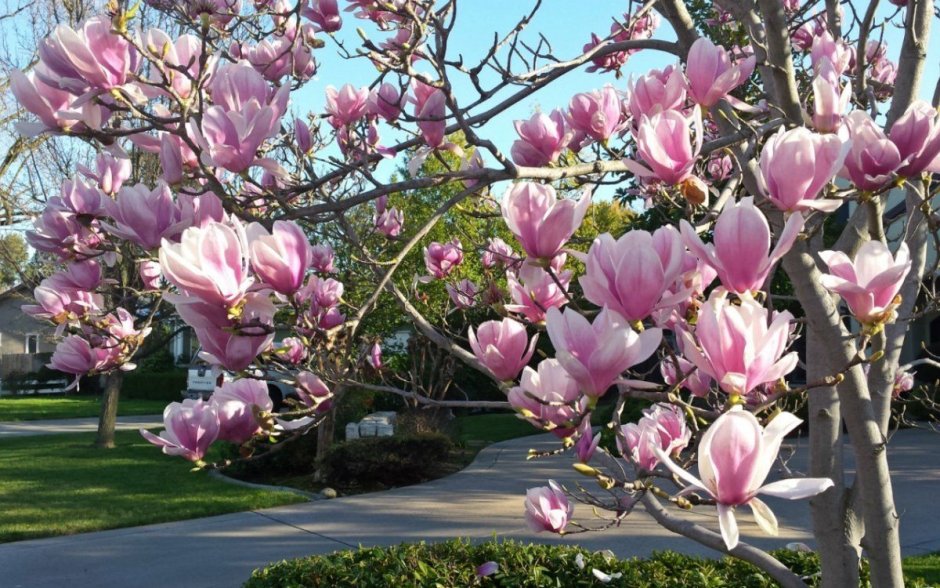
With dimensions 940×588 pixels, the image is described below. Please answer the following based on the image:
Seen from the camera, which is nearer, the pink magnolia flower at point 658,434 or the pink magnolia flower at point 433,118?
the pink magnolia flower at point 658,434

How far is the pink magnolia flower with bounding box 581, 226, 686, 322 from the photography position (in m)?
1.31

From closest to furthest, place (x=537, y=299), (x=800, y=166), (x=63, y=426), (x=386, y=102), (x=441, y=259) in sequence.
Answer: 1. (x=800, y=166)
2. (x=537, y=299)
3. (x=386, y=102)
4. (x=441, y=259)
5. (x=63, y=426)

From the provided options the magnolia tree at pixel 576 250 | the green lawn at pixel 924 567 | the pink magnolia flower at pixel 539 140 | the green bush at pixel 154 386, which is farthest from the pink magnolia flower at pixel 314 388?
the green bush at pixel 154 386

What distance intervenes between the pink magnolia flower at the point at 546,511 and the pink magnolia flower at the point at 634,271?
131cm

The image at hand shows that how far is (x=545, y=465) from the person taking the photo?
1102cm

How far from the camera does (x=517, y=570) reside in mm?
4395

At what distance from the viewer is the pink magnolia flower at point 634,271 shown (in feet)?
4.30

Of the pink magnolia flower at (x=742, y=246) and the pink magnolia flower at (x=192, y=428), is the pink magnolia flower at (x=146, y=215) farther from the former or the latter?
the pink magnolia flower at (x=742, y=246)

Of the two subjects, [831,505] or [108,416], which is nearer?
[831,505]

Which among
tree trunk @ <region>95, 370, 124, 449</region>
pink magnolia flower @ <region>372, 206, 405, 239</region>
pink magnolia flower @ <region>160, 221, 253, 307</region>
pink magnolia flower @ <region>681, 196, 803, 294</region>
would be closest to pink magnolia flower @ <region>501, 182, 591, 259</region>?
pink magnolia flower @ <region>681, 196, 803, 294</region>

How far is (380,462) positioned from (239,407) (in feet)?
25.9

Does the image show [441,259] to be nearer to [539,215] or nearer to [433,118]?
[433,118]

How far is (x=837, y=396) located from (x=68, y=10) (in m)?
13.0

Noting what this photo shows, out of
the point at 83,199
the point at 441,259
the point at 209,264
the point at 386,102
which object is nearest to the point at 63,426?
the point at 441,259
